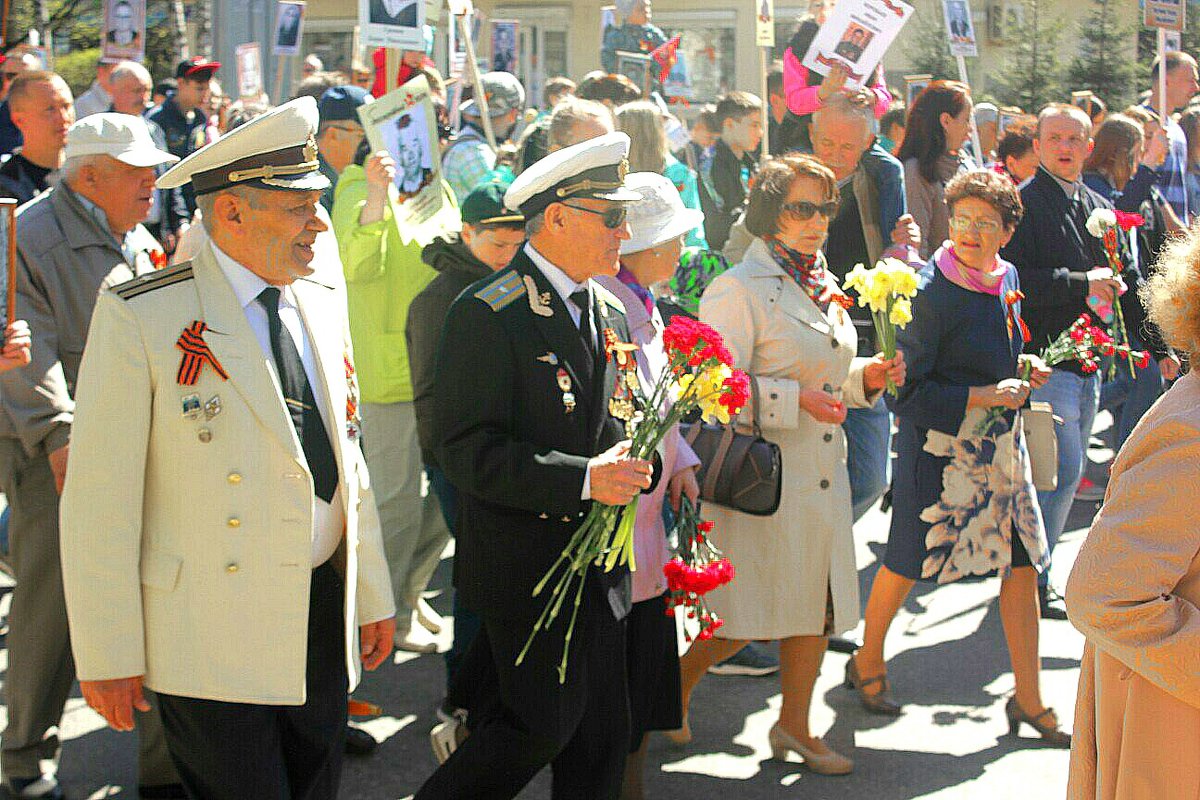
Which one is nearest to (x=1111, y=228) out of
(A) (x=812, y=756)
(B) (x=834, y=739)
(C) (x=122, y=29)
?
(B) (x=834, y=739)

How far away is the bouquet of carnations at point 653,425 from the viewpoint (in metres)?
3.55

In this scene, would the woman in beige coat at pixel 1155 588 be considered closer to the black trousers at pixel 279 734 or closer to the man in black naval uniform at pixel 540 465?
the man in black naval uniform at pixel 540 465

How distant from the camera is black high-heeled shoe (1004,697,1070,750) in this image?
509 cm

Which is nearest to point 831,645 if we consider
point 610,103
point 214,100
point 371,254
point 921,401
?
point 921,401

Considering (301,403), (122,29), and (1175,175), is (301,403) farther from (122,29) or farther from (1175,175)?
(122,29)

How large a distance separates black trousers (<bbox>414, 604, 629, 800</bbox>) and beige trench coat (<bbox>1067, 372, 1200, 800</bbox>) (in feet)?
4.76

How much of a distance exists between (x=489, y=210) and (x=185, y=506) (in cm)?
218

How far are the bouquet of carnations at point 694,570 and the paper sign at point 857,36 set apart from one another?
375 cm

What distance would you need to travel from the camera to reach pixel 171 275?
316 cm

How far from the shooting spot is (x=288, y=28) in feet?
43.0

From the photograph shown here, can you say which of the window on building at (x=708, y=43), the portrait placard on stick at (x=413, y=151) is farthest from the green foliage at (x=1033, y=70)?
the portrait placard on stick at (x=413, y=151)

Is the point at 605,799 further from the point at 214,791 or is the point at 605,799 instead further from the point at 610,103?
the point at 610,103

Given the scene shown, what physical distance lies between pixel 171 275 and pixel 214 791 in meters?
1.14

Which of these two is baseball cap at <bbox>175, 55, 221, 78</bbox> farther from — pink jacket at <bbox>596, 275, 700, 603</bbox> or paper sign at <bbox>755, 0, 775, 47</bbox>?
pink jacket at <bbox>596, 275, 700, 603</bbox>
